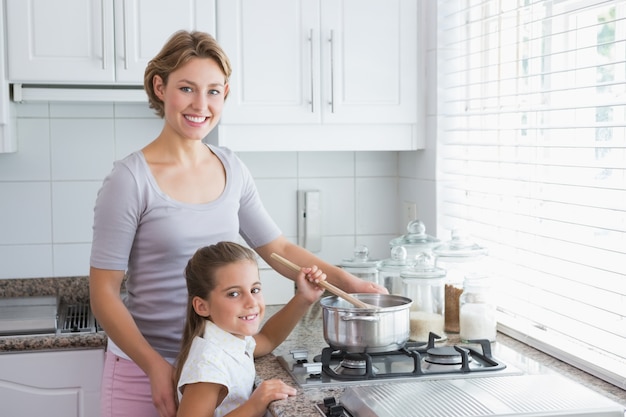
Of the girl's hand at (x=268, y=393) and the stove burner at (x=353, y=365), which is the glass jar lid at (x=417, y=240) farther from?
the girl's hand at (x=268, y=393)

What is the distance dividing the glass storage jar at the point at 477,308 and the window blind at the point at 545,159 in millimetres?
131

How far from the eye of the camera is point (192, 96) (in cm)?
187

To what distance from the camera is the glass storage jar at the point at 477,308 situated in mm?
2076

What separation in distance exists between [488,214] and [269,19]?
89 centimetres

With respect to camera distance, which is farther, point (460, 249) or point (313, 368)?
point (460, 249)

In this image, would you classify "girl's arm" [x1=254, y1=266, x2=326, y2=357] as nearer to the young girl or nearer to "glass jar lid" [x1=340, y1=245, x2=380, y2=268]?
the young girl

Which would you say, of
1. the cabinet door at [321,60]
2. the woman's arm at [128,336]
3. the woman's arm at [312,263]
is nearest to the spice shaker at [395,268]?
the woman's arm at [312,263]

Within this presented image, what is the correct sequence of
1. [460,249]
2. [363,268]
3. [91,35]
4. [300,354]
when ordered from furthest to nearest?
[91,35] → [363,268] → [460,249] → [300,354]

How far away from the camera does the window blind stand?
6.24 feet

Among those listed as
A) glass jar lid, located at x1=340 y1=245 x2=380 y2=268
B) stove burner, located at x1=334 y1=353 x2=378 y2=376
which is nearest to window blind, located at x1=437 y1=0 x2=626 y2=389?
glass jar lid, located at x1=340 y1=245 x2=380 y2=268

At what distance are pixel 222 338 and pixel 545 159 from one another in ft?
3.26

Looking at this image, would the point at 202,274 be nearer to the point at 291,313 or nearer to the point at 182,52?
the point at 291,313

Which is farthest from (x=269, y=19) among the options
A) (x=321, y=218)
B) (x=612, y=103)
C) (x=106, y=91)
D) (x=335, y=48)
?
(x=612, y=103)

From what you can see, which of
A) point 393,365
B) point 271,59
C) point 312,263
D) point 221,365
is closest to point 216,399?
point 221,365
